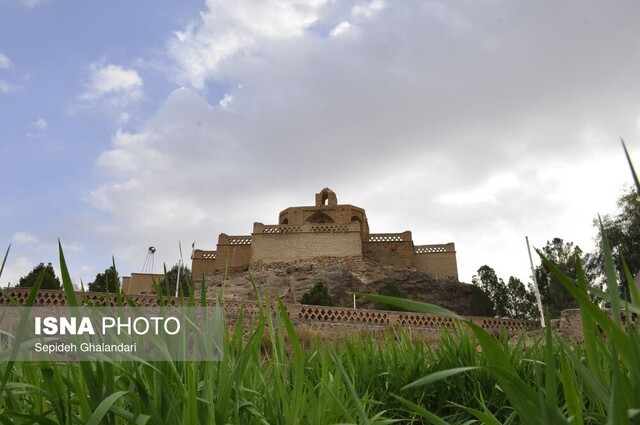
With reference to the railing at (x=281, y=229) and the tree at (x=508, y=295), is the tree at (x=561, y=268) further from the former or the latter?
the railing at (x=281, y=229)

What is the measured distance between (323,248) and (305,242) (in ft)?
3.84

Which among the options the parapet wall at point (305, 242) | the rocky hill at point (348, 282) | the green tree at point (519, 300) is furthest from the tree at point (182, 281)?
the green tree at point (519, 300)

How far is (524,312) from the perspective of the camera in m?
29.6

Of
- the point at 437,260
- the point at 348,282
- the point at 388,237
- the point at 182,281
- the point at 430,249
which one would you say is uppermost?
the point at 388,237

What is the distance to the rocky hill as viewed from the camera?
25.2m

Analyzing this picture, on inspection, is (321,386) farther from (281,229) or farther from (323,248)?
(281,229)

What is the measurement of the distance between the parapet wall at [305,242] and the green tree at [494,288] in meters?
7.55

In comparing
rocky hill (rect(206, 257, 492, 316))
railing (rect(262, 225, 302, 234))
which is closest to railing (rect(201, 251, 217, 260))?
rocky hill (rect(206, 257, 492, 316))

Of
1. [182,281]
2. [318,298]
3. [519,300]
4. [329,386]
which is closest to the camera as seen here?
[329,386]

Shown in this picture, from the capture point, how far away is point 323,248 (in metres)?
30.4

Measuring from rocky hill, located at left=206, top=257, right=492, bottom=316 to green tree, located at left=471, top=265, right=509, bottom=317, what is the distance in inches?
85.5

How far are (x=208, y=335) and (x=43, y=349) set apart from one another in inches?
19.5

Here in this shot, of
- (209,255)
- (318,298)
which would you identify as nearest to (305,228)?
(209,255)

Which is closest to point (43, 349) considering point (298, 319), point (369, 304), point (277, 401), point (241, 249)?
point (277, 401)
